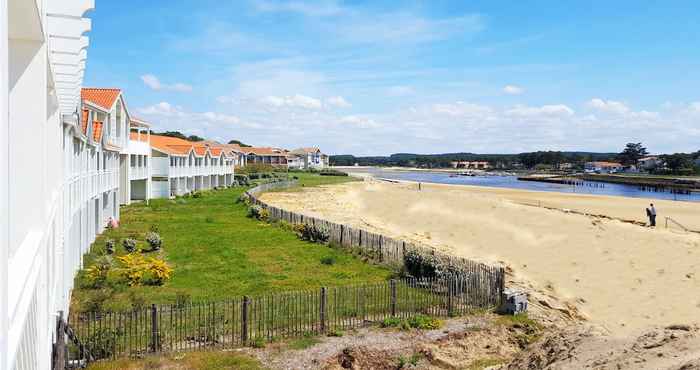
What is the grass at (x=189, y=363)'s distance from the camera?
37.1 feet

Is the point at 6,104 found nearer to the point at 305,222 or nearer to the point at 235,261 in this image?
the point at 235,261

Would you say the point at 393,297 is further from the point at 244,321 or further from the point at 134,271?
the point at 134,271

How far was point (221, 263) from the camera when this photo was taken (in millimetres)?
22172

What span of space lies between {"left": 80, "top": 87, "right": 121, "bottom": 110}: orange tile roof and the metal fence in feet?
66.9

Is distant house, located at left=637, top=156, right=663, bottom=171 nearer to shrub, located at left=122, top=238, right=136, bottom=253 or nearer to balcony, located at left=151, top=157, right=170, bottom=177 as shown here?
balcony, located at left=151, top=157, right=170, bottom=177

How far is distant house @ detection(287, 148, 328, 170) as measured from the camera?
15800 cm

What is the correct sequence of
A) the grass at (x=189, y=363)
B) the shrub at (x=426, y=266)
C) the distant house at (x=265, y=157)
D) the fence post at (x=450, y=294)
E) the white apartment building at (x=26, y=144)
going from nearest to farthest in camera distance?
1. the white apartment building at (x=26, y=144)
2. the grass at (x=189, y=363)
3. the fence post at (x=450, y=294)
4. the shrub at (x=426, y=266)
5. the distant house at (x=265, y=157)

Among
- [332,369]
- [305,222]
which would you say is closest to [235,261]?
[305,222]

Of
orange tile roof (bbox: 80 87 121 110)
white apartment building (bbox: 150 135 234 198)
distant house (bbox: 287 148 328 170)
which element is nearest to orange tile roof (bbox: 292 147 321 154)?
distant house (bbox: 287 148 328 170)

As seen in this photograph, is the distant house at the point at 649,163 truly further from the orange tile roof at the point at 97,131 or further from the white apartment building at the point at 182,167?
the orange tile roof at the point at 97,131

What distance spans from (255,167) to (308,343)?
96236 millimetres

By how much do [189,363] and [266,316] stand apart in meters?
3.13

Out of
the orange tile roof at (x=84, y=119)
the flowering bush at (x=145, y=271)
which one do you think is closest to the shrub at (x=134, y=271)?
the flowering bush at (x=145, y=271)

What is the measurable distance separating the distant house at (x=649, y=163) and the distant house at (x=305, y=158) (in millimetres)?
109322
